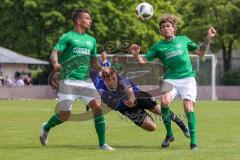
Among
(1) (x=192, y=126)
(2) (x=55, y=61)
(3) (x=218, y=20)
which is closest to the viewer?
(2) (x=55, y=61)

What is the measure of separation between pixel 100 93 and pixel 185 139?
2.02 metres

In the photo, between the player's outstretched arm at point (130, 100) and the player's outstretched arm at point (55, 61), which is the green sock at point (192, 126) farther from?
the player's outstretched arm at point (55, 61)

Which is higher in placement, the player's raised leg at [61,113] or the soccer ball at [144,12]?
the soccer ball at [144,12]

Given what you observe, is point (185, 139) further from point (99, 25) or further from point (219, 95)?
point (99, 25)

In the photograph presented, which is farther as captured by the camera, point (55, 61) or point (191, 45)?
point (191, 45)

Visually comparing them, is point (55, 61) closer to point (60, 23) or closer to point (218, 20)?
point (60, 23)

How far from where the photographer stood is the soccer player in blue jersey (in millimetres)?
14148

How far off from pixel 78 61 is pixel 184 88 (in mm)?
1962

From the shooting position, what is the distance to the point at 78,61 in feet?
41.4

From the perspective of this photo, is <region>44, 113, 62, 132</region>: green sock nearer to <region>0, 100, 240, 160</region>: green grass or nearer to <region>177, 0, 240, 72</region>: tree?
<region>0, 100, 240, 160</region>: green grass

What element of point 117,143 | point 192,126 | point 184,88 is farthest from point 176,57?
point 117,143

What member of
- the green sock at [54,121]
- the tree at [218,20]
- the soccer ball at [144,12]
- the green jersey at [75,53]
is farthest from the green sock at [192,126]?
the tree at [218,20]

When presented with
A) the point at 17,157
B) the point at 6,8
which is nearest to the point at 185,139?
the point at 17,157

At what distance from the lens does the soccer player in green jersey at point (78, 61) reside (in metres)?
12.5
